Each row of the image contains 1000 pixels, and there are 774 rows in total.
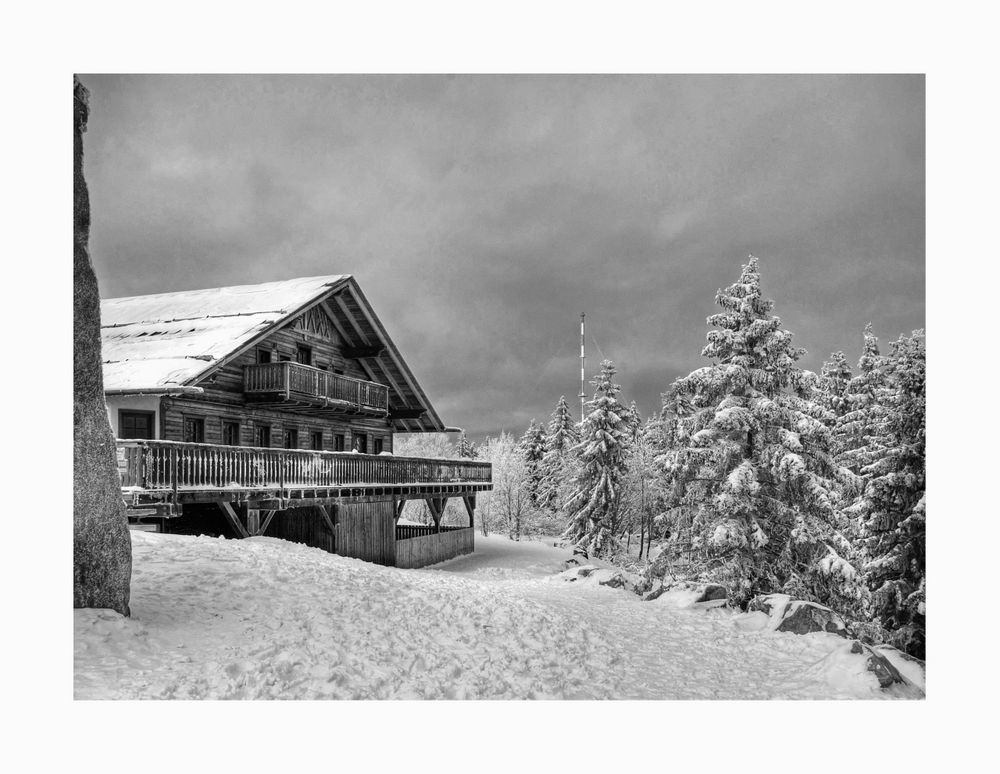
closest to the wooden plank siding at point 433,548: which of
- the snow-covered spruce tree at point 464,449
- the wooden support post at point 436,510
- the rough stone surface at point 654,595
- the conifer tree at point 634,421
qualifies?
the wooden support post at point 436,510

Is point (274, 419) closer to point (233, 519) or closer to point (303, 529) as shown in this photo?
point (303, 529)

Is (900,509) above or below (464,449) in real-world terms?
above

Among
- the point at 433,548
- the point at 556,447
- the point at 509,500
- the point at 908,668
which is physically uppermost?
the point at 556,447

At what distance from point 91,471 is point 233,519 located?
21.1ft

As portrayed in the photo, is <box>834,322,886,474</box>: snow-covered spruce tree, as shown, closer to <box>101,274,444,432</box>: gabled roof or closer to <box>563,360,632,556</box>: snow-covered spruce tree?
<box>563,360,632,556</box>: snow-covered spruce tree

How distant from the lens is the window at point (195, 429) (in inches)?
635

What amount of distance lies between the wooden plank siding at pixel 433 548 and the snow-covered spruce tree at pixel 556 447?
1537 cm

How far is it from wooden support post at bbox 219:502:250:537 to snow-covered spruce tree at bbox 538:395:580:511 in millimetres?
26642

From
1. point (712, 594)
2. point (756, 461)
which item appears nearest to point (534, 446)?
point (756, 461)

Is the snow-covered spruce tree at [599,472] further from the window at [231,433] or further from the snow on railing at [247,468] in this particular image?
the window at [231,433]

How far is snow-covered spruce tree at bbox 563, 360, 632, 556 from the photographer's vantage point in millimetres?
28594

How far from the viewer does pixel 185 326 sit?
17.1 meters
